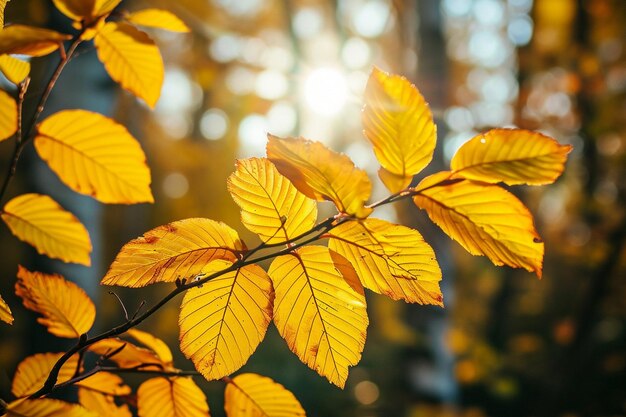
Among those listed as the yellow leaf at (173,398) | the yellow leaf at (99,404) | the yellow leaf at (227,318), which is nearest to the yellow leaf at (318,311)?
the yellow leaf at (227,318)

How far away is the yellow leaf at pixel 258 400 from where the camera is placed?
45 centimetres

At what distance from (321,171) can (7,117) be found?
36 centimetres

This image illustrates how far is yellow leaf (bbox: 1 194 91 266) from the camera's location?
0.50 metres

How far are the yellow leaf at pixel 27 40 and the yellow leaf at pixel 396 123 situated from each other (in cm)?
28

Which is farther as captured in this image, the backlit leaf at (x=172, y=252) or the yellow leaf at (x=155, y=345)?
the yellow leaf at (x=155, y=345)

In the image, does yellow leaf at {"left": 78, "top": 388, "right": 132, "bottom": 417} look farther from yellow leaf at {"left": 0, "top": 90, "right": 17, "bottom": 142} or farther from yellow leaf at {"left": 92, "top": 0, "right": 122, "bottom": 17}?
yellow leaf at {"left": 92, "top": 0, "right": 122, "bottom": 17}

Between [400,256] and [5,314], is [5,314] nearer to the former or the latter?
[5,314]

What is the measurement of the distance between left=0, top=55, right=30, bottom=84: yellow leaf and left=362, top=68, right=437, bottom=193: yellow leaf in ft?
1.12

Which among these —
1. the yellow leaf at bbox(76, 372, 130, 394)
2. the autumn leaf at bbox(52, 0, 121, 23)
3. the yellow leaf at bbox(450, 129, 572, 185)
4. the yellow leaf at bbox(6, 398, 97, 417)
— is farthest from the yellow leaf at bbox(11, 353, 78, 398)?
the yellow leaf at bbox(450, 129, 572, 185)

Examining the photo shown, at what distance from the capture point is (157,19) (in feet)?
1.61

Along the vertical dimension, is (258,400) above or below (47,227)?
below

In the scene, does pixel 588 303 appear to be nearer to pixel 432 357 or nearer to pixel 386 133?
pixel 432 357

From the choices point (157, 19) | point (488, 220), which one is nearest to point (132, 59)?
point (157, 19)

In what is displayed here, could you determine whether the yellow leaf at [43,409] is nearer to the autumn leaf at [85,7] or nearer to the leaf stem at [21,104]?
the leaf stem at [21,104]
